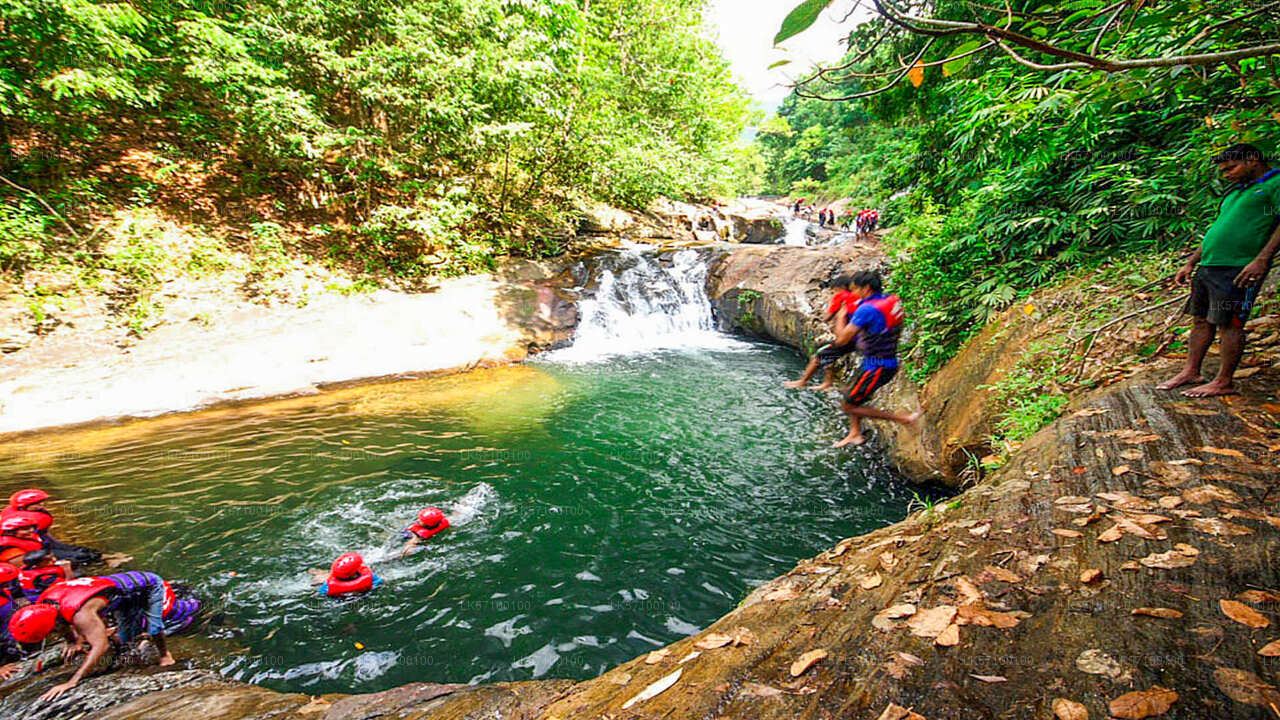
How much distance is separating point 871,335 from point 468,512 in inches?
179

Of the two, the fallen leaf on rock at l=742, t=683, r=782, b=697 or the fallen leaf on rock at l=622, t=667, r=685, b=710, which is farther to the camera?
the fallen leaf on rock at l=622, t=667, r=685, b=710

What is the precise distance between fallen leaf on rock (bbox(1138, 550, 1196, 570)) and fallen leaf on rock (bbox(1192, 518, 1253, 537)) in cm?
26

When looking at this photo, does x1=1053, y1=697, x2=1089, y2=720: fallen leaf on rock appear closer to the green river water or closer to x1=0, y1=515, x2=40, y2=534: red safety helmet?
the green river water

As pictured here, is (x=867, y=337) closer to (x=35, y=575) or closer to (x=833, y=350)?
(x=833, y=350)

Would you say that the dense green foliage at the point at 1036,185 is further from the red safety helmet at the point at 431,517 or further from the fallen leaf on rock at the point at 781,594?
the red safety helmet at the point at 431,517

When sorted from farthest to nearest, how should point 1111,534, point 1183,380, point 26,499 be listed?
point 26,499 → point 1183,380 → point 1111,534

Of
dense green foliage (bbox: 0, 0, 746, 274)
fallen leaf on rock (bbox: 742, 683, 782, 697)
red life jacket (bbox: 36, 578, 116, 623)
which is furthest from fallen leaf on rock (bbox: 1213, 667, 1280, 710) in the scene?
dense green foliage (bbox: 0, 0, 746, 274)

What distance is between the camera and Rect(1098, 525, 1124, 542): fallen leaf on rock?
2254 millimetres

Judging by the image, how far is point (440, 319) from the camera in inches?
475

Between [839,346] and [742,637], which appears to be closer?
[742,637]

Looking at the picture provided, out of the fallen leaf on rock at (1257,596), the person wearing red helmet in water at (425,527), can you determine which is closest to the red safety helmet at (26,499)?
the person wearing red helmet in water at (425,527)

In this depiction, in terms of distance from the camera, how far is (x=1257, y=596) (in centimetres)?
175

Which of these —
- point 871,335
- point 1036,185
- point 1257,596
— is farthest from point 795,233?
point 1257,596

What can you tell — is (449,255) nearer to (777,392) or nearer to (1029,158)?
(777,392)
